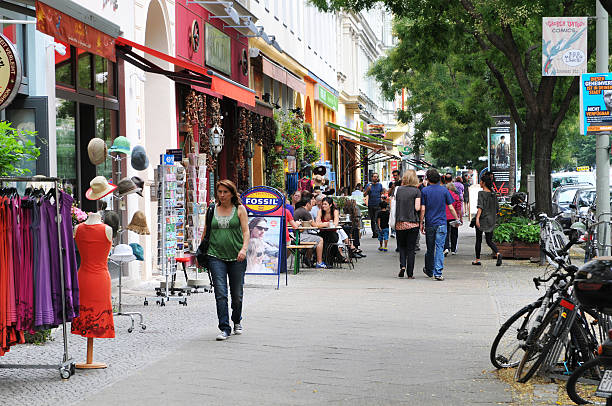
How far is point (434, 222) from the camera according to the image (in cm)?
1753

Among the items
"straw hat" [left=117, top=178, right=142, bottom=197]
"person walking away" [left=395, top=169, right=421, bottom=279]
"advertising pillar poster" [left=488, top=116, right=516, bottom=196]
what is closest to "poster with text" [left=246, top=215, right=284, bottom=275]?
"person walking away" [left=395, top=169, right=421, bottom=279]

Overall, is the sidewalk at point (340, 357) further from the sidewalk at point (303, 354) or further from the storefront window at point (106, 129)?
the storefront window at point (106, 129)

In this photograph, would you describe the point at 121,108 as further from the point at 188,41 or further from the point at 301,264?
the point at 301,264

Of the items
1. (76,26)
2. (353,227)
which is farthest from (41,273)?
(353,227)

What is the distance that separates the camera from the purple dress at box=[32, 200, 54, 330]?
8.33 meters

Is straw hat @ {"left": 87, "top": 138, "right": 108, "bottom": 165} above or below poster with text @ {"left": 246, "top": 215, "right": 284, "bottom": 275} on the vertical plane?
above

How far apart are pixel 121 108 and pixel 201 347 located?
24.3 feet

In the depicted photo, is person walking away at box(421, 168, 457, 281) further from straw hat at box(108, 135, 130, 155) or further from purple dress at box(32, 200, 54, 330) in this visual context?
purple dress at box(32, 200, 54, 330)

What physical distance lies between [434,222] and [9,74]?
958cm

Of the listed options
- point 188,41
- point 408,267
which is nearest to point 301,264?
point 408,267

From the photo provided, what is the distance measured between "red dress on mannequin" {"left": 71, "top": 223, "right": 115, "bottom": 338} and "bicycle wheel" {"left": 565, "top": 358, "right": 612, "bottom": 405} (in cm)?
412

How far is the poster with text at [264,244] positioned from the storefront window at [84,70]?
322cm

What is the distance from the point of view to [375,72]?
173 feet

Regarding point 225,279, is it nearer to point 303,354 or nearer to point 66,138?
point 303,354
